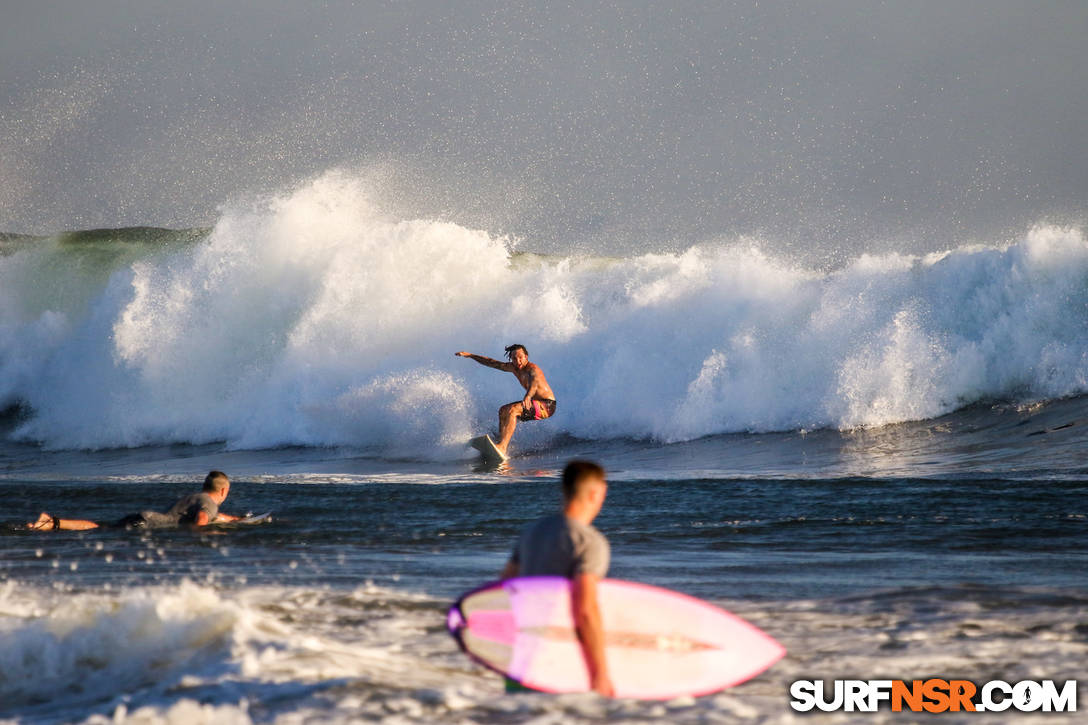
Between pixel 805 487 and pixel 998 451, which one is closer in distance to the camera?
pixel 805 487

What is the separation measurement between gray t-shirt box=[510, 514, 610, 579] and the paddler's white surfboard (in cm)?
1196

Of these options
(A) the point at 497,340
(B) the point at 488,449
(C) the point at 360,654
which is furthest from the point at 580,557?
(A) the point at 497,340

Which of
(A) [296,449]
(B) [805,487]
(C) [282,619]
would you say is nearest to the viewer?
(C) [282,619]

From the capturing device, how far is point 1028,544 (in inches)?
321

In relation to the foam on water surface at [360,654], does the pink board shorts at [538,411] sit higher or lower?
higher

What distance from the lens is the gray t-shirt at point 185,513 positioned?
33.4 ft

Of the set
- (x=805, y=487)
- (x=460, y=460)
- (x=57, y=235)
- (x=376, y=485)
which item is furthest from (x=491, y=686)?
(x=57, y=235)

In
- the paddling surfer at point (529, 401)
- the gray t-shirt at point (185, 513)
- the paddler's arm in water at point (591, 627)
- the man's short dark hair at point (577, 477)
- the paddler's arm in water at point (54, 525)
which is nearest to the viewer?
the paddler's arm in water at point (591, 627)

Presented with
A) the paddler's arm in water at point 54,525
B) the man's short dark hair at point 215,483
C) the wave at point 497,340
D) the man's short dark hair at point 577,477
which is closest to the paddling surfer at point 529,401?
the wave at point 497,340

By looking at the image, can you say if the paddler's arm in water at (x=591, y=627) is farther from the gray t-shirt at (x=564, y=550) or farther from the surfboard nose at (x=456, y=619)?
the surfboard nose at (x=456, y=619)

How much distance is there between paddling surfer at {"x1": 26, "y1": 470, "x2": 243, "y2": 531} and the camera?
10047 mm

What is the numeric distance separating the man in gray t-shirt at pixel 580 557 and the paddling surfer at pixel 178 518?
6.61 meters

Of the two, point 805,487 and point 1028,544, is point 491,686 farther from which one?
point 805,487

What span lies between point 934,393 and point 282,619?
13.7 metres
